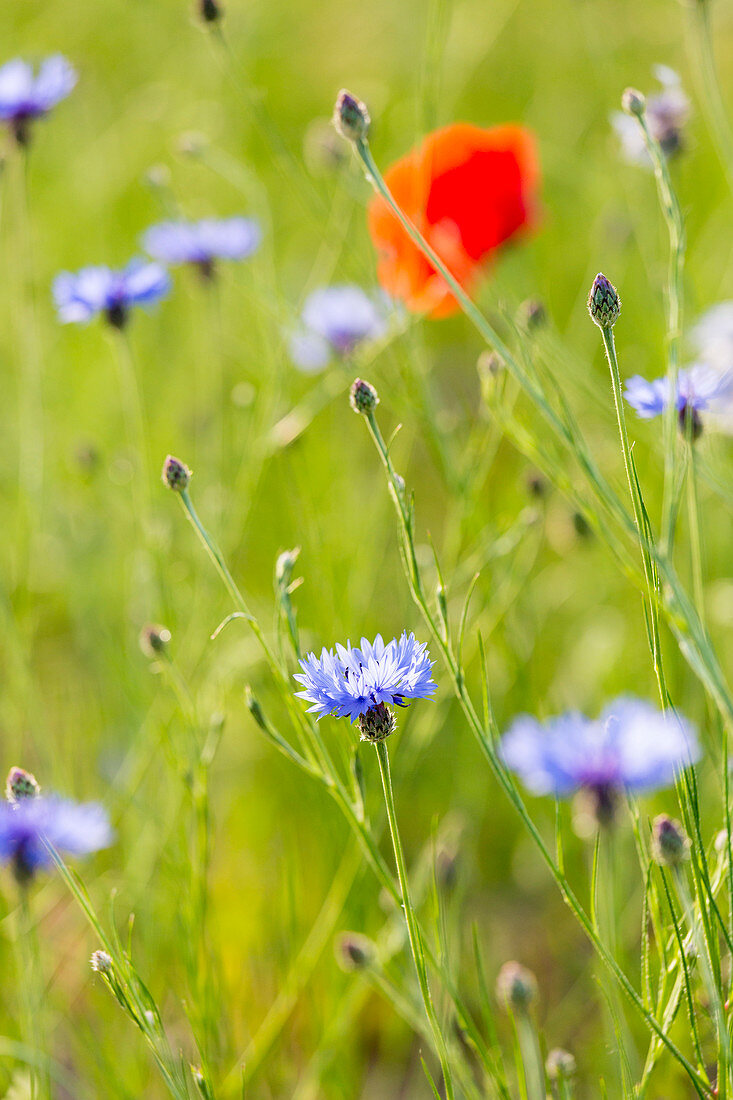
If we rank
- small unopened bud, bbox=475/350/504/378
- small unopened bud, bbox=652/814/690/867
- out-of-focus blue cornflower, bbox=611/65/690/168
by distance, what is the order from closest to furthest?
small unopened bud, bbox=652/814/690/867, small unopened bud, bbox=475/350/504/378, out-of-focus blue cornflower, bbox=611/65/690/168

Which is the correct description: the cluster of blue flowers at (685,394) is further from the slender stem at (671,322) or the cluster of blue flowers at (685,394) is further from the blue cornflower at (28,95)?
the blue cornflower at (28,95)

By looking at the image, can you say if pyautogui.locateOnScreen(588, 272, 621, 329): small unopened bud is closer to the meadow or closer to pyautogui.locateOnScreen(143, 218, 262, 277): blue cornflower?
the meadow

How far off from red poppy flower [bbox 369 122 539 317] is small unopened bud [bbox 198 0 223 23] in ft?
0.75

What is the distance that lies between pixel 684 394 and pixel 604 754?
242mm

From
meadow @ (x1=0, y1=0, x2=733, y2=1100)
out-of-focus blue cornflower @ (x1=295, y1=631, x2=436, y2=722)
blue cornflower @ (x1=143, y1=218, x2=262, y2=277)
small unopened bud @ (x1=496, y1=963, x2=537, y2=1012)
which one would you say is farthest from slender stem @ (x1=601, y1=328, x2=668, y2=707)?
blue cornflower @ (x1=143, y1=218, x2=262, y2=277)

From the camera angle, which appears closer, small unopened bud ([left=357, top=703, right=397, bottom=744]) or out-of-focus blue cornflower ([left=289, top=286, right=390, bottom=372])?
small unopened bud ([left=357, top=703, right=397, bottom=744])

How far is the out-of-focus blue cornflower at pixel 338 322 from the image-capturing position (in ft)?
3.84

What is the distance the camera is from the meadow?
55cm

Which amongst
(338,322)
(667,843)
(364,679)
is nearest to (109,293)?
(338,322)

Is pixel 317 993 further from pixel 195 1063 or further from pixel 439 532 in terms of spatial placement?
pixel 439 532

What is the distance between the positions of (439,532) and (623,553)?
2.98 feet

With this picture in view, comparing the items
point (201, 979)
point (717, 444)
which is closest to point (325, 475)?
point (717, 444)

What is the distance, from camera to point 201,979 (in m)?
0.72

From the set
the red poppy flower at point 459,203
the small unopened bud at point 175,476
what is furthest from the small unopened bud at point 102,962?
the red poppy flower at point 459,203
